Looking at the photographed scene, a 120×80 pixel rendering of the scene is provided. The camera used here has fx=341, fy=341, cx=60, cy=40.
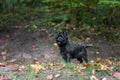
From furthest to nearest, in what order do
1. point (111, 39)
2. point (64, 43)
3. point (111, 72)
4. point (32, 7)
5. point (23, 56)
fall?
point (32, 7), point (111, 39), point (23, 56), point (64, 43), point (111, 72)

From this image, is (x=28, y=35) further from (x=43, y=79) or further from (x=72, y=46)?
(x=43, y=79)

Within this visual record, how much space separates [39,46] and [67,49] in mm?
5683

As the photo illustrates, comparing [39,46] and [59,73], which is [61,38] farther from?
[39,46]

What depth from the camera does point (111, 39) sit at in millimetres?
15555

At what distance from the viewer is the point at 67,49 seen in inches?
380

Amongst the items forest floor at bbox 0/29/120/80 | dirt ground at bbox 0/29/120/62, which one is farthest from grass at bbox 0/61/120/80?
dirt ground at bbox 0/29/120/62

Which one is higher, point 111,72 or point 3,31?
point 111,72

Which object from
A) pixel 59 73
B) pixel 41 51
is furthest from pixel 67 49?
pixel 41 51

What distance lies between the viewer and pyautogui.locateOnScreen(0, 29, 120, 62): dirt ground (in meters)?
14.3

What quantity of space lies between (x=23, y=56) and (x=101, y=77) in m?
7.47

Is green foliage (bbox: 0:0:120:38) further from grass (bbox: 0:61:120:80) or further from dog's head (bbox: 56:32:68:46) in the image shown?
grass (bbox: 0:61:120:80)

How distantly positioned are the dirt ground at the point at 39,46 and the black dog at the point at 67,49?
3.74 m

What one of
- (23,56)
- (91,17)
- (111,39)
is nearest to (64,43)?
(23,56)

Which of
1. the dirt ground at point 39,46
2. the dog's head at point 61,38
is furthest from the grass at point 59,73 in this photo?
the dirt ground at point 39,46
